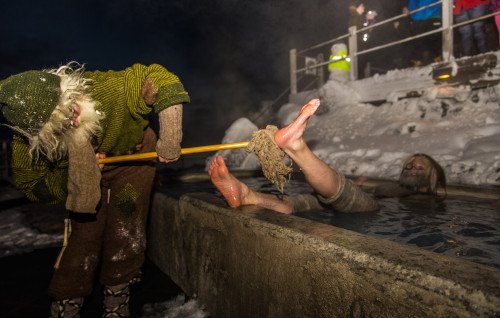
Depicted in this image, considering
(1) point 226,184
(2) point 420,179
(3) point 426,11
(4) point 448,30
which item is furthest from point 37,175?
(3) point 426,11

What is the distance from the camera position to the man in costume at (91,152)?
156cm

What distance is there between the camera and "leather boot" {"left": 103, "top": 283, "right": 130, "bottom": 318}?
2131 mm

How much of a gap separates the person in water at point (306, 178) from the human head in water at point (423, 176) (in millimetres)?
1006

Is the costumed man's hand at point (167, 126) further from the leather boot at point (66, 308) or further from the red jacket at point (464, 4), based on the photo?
the red jacket at point (464, 4)

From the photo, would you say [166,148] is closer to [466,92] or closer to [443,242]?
[443,242]

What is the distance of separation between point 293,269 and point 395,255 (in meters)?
0.49

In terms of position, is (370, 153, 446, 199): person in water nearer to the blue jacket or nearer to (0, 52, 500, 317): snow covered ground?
(0, 52, 500, 317): snow covered ground

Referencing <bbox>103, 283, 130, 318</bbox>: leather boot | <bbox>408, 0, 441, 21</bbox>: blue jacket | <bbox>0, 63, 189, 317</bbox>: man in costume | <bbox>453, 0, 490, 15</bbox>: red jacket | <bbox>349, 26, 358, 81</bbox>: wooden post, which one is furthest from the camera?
<bbox>349, 26, 358, 81</bbox>: wooden post

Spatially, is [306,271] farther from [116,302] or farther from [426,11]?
[426,11]

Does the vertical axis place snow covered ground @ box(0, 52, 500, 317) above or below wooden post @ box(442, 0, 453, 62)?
below

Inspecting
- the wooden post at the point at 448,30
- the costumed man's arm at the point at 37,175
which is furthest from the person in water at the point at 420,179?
the wooden post at the point at 448,30

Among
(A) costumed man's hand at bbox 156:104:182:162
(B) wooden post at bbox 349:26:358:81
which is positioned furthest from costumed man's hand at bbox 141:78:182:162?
(B) wooden post at bbox 349:26:358:81

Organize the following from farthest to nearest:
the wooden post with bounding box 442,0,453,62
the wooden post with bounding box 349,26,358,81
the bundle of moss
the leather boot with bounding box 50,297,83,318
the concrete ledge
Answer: the wooden post with bounding box 349,26,358,81 → the wooden post with bounding box 442,0,453,62 → the bundle of moss → the leather boot with bounding box 50,297,83,318 → the concrete ledge

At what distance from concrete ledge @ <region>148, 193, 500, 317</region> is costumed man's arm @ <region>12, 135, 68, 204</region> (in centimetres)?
88
